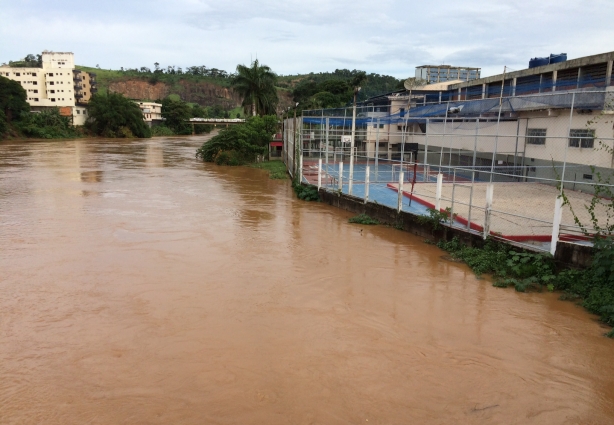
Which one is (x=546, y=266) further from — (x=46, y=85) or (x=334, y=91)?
(x=46, y=85)

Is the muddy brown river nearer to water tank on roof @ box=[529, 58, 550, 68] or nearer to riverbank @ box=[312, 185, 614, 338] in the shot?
riverbank @ box=[312, 185, 614, 338]

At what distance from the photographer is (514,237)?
1053 cm

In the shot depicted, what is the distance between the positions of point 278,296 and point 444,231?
17.2 ft

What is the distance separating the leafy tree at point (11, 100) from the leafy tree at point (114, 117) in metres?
9.80

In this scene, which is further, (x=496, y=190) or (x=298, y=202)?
(x=298, y=202)

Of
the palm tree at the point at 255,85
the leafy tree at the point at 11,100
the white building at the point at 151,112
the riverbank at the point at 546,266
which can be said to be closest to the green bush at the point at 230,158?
the palm tree at the point at 255,85

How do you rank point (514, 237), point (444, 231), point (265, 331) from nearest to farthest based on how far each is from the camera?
point (265, 331), point (514, 237), point (444, 231)

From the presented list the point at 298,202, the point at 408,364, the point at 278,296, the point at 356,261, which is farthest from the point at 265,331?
the point at 298,202

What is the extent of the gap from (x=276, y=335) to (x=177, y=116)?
94.3 metres

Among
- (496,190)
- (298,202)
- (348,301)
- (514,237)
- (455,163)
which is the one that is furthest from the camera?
(455,163)

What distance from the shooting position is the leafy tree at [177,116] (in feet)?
314

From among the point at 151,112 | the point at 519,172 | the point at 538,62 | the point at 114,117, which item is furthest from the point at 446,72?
the point at 151,112

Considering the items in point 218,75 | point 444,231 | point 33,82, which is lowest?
point 444,231

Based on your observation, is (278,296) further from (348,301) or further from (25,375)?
(25,375)
